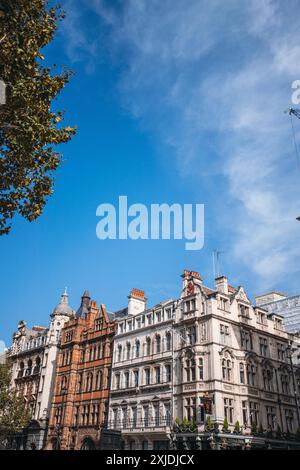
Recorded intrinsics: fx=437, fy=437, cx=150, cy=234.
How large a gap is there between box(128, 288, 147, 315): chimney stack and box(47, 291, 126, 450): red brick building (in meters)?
2.95

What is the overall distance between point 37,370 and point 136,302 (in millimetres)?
21019

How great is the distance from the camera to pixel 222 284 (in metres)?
44.8

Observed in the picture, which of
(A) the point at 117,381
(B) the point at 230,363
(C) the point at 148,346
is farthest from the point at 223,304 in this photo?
(A) the point at 117,381

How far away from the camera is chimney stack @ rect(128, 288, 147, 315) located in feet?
173

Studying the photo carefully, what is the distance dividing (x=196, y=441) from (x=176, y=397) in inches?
187

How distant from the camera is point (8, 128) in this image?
1852cm

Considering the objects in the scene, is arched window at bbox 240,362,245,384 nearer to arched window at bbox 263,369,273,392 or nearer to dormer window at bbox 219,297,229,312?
arched window at bbox 263,369,273,392

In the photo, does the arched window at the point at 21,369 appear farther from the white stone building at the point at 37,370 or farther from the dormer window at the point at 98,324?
the dormer window at the point at 98,324

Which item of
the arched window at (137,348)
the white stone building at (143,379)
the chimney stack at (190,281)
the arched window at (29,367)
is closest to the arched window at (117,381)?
the white stone building at (143,379)

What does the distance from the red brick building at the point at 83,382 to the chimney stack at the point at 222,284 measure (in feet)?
46.4

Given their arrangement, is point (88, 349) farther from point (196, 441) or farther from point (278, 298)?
point (278, 298)

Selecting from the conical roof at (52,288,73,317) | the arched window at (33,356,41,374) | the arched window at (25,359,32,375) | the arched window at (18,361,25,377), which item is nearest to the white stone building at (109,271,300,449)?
the conical roof at (52,288,73,317)
